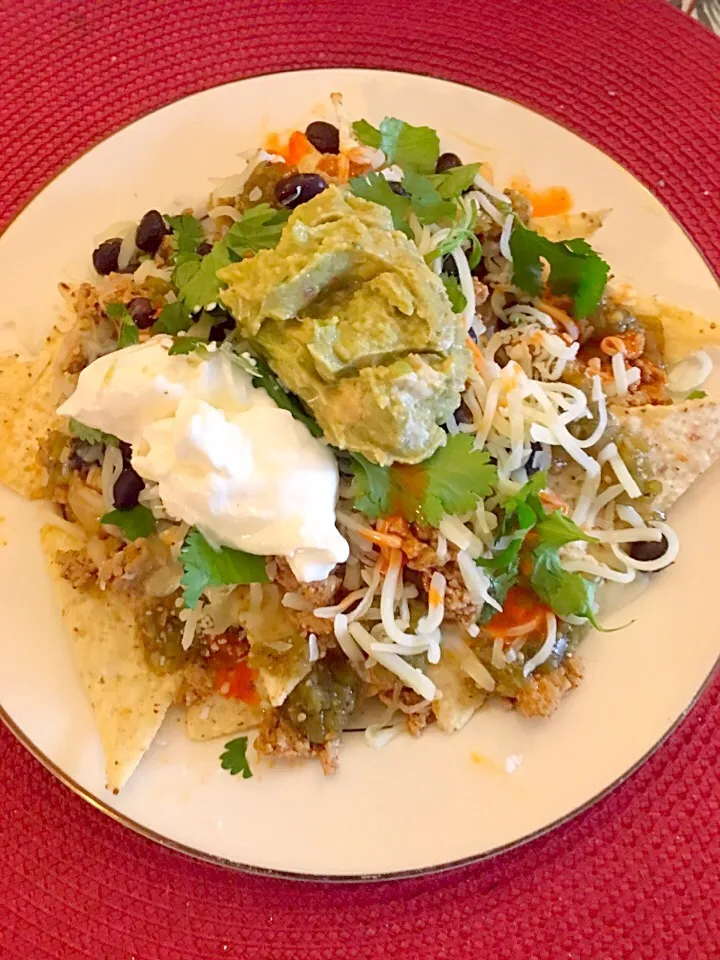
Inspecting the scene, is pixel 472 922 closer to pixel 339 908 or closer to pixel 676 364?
pixel 339 908

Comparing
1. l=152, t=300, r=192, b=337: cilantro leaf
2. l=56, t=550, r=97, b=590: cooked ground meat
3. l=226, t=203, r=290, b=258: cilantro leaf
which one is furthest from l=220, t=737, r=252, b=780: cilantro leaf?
l=226, t=203, r=290, b=258: cilantro leaf

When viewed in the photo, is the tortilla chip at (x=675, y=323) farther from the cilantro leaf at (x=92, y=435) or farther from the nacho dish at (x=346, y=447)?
the cilantro leaf at (x=92, y=435)

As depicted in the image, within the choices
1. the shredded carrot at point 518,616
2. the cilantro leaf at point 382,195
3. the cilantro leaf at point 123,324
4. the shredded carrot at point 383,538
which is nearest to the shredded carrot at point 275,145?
the cilantro leaf at point 382,195

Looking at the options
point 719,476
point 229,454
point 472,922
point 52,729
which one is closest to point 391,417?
point 229,454

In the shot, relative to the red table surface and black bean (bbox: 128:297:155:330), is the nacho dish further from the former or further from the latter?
the red table surface

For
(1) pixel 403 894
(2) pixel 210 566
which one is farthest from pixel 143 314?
(1) pixel 403 894

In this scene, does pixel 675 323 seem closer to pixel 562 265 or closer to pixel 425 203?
pixel 562 265
